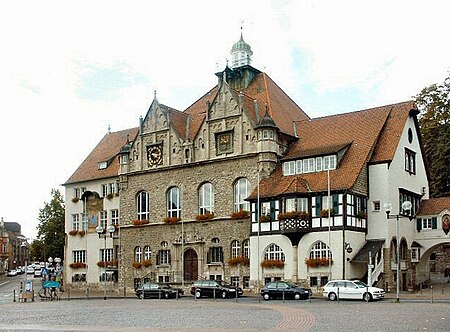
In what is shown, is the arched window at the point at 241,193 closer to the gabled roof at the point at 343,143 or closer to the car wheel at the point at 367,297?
the gabled roof at the point at 343,143

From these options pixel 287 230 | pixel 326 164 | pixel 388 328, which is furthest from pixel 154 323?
pixel 326 164

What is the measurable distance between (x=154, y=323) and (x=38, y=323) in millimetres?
4855

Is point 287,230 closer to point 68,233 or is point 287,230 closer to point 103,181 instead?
point 103,181

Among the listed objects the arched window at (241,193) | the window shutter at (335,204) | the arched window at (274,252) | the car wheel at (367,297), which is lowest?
the car wheel at (367,297)

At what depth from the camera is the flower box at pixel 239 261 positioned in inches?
2113

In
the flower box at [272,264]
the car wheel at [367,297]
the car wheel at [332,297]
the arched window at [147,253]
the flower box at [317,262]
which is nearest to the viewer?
the car wheel at [367,297]

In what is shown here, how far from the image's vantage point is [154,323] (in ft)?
88.5

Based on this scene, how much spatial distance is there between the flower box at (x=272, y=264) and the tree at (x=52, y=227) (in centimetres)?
4052

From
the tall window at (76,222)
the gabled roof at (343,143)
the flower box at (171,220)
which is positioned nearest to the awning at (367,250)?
the gabled roof at (343,143)

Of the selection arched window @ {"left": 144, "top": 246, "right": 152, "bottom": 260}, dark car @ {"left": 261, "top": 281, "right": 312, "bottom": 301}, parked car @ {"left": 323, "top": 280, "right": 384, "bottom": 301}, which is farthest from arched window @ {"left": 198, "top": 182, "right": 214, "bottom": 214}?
parked car @ {"left": 323, "top": 280, "right": 384, "bottom": 301}

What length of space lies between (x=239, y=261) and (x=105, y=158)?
2258 cm

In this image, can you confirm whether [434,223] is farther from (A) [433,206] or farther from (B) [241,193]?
(B) [241,193]

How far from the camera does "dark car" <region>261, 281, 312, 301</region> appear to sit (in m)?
43.5

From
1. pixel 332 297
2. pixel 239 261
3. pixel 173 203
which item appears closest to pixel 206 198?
pixel 173 203
